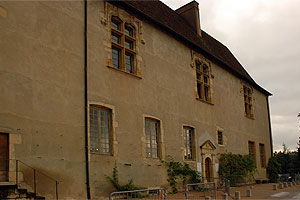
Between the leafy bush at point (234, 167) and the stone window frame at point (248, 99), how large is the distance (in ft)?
12.6

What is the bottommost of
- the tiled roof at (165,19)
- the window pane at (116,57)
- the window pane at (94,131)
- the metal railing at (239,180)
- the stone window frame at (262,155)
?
the metal railing at (239,180)

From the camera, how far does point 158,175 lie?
46.0 ft

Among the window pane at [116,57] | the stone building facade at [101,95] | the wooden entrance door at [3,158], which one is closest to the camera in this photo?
the wooden entrance door at [3,158]

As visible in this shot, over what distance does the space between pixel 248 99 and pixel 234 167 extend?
20.8ft

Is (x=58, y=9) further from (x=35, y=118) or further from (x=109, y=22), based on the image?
(x=35, y=118)

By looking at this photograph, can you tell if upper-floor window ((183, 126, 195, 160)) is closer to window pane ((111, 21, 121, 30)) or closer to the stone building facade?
the stone building facade

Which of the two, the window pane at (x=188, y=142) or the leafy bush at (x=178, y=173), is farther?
the window pane at (x=188, y=142)

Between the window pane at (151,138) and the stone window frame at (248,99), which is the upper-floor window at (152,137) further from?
the stone window frame at (248,99)

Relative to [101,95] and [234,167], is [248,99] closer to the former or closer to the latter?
[234,167]

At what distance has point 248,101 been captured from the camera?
2436 cm

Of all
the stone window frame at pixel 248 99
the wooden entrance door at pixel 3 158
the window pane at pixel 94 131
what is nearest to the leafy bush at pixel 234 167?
the stone window frame at pixel 248 99

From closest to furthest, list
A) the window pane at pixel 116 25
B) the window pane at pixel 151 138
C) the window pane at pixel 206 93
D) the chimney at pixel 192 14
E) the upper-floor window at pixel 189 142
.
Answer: the window pane at pixel 116 25 < the window pane at pixel 151 138 < the upper-floor window at pixel 189 142 < the window pane at pixel 206 93 < the chimney at pixel 192 14

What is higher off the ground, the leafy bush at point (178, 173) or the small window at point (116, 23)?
the small window at point (116, 23)

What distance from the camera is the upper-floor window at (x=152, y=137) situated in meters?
14.1
